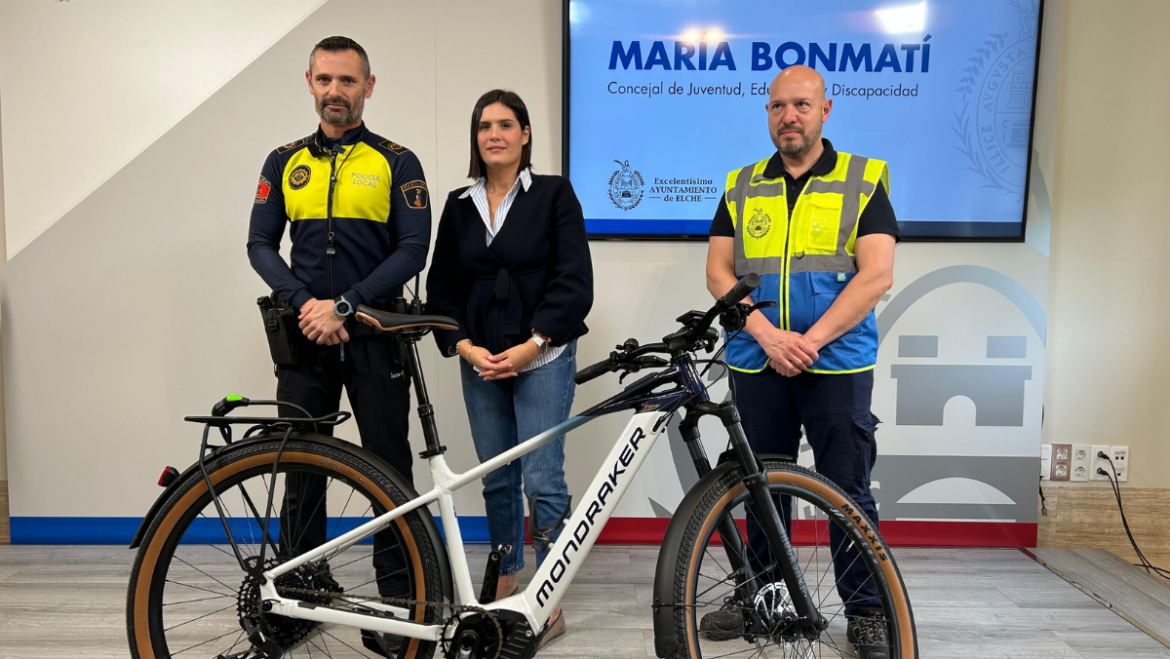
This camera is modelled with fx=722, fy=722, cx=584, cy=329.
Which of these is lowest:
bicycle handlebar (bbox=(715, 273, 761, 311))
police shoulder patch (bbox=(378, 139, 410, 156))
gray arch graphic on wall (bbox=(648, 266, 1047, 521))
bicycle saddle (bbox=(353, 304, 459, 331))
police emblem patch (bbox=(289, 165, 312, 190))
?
gray arch graphic on wall (bbox=(648, 266, 1047, 521))

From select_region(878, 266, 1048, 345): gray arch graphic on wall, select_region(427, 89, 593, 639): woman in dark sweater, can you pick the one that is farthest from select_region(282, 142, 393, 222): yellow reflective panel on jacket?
select_region(878, 266, 1048, 345): gray arch graphic on wall

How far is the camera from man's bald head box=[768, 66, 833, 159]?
1.87 meters

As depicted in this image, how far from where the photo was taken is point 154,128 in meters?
2.77

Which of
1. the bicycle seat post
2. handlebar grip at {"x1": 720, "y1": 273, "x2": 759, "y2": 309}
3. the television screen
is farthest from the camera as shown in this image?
the television screen

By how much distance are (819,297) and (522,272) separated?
80 centimetres

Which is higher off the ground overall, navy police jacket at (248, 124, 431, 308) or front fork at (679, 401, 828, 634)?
navy police jacket at (248, 124, 431, 308)

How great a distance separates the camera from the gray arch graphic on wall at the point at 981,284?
2793 millimetres

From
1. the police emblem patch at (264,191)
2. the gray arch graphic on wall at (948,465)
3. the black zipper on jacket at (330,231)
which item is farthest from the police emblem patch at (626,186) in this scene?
the police emblem patch at (264,191)

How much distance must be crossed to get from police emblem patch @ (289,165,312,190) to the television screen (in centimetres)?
106

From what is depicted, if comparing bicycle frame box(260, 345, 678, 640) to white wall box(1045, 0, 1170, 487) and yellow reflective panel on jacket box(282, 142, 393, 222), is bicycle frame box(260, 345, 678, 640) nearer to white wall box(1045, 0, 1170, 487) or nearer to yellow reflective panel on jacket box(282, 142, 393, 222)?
yellow reflective panel on jacket box(282, 142, 393, 222)

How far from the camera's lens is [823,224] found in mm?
1887

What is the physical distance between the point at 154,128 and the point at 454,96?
116 cm

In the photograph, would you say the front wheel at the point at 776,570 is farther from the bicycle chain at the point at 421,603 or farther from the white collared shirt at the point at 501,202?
the white collared shirt at the point at 501,202

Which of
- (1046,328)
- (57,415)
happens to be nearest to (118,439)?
(57,415)
